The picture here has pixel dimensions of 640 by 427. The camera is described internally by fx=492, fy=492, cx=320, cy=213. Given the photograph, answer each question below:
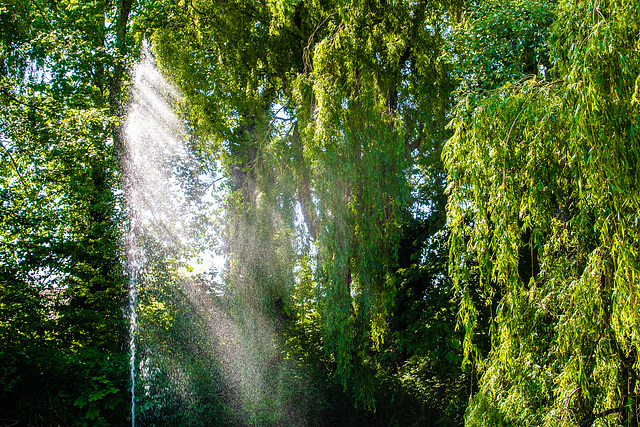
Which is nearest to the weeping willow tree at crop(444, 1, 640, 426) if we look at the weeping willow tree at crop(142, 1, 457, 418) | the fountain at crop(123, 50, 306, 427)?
the weeping willow tree at crop(142, 1, 457, 418)

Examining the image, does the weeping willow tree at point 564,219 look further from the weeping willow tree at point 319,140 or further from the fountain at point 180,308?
the fountain at point 180,308

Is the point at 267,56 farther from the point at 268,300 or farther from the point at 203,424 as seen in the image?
the point at 203,424

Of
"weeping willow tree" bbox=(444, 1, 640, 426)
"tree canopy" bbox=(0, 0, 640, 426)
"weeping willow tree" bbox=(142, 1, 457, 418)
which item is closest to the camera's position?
"weeping willow tree" bbox=(444, 1, 640, 426)

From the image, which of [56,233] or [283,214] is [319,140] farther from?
[56,233]

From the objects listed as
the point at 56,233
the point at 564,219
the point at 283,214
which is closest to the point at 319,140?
the point at 283,214

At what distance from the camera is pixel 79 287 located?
823cm

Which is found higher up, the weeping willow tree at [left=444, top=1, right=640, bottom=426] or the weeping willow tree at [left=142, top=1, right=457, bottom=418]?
the weeping willow tree at [left=142, top=1, right=457, bottom=418]

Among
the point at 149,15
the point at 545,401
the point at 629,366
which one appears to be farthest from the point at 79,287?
the point at 629,366

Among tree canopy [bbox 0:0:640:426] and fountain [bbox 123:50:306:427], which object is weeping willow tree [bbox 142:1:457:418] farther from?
fountain [bbox 123:50:306:427]

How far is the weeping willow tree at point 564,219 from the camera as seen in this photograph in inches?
108

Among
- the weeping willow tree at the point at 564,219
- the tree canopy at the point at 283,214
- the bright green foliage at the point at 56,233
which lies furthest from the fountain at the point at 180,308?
the weeping willow tree at the point at 564,219

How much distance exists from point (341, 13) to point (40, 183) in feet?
18.5

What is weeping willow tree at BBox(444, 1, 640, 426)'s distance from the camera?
2.73m

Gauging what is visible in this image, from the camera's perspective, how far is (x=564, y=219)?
142 inches
